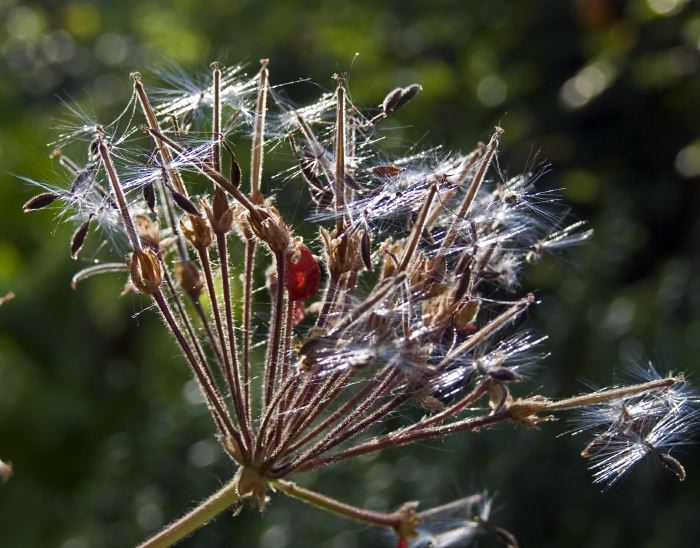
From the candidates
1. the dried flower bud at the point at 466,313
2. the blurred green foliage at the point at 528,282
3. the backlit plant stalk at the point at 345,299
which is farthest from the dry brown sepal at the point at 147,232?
the blurred green foliage at the point at 528,282

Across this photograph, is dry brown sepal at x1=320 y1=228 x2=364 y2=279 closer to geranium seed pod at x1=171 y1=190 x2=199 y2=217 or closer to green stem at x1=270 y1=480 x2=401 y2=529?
geranium seed pod at x1=171 y1=190 x2=199 y2=217

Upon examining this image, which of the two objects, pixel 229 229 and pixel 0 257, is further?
pixel 0 257

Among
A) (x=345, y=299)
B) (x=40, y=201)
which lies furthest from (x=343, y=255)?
(x=40, y=201)

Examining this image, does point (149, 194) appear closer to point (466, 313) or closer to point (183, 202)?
point (183, 202)

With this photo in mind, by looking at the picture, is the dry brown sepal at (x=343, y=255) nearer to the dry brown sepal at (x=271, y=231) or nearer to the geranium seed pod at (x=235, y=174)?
the dry brown sepal at (x=271, y=231)

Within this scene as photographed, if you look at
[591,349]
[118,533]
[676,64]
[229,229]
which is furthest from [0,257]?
[229,229]

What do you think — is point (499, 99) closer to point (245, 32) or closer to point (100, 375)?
point (245, 32)
